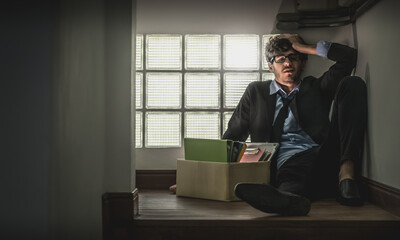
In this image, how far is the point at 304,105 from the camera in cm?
223

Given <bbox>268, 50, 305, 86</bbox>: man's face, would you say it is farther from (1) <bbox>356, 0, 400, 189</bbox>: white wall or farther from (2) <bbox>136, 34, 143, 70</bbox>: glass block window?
(2) <bbox>136, 34, 143, 70</bbox>: glass block window

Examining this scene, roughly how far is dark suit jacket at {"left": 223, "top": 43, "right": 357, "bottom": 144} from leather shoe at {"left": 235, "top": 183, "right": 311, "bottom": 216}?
2.15 ft

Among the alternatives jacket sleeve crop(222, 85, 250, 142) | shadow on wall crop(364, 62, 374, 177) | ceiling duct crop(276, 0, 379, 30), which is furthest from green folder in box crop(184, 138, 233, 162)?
ceiling duct crop(276, 0, 379, 30)

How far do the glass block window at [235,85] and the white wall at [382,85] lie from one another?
2.33ft

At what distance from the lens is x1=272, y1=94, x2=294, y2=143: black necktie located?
7.31 ft

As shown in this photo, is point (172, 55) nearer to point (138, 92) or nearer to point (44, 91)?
point (138, 92)

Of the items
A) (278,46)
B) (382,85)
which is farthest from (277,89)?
(382,85)

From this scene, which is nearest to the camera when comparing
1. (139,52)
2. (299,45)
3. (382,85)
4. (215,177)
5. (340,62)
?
(382,85)

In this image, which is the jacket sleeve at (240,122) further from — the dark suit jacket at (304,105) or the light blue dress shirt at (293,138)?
the light blue dress shirt at (293,138)

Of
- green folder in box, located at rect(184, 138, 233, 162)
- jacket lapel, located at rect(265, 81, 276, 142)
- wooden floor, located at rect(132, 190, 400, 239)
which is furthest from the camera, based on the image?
jacket lapel, located at rect(265, 81, 276, 142)

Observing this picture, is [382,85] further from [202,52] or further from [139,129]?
[139,129]

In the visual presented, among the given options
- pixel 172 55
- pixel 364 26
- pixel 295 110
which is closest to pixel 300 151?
pixel 295 110

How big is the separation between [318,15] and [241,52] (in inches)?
21.7

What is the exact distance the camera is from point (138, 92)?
2504mm
